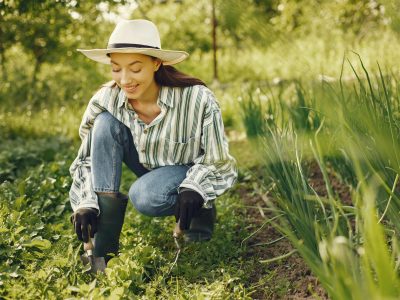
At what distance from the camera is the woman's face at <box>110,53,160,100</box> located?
7.63ft

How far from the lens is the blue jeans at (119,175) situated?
7.74 ft

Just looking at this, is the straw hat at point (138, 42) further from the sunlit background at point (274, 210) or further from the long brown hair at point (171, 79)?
the sunlit background at point (274, 210)

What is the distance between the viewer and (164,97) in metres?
2.50

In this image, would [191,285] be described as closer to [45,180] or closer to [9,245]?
[9,245]

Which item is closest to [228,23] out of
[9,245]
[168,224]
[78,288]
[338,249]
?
[338,249]

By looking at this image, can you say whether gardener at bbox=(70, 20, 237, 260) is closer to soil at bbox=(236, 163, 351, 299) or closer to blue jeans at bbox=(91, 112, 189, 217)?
blue jeans at bbox=(91, 112, 189, 217)

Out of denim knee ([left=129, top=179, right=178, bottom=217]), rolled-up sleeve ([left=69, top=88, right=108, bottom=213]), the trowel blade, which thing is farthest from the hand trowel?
denim knee ([left=129, top=179, right=178, bottom=217])

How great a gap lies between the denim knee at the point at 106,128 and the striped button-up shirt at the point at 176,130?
27 millimetres

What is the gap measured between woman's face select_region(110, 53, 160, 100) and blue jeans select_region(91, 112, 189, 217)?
0.20 m

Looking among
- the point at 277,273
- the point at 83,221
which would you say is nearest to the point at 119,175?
the point at 83,221

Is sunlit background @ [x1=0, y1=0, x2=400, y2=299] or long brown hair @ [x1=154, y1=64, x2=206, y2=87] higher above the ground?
long brown hair @ [x1=154, y1=64, x2=206, y2=87]

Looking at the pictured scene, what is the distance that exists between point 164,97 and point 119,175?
39 cm

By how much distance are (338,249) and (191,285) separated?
934 mm

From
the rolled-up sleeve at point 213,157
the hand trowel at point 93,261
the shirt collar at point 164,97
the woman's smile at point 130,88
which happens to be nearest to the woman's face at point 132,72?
the woman's smile at point 130,88
